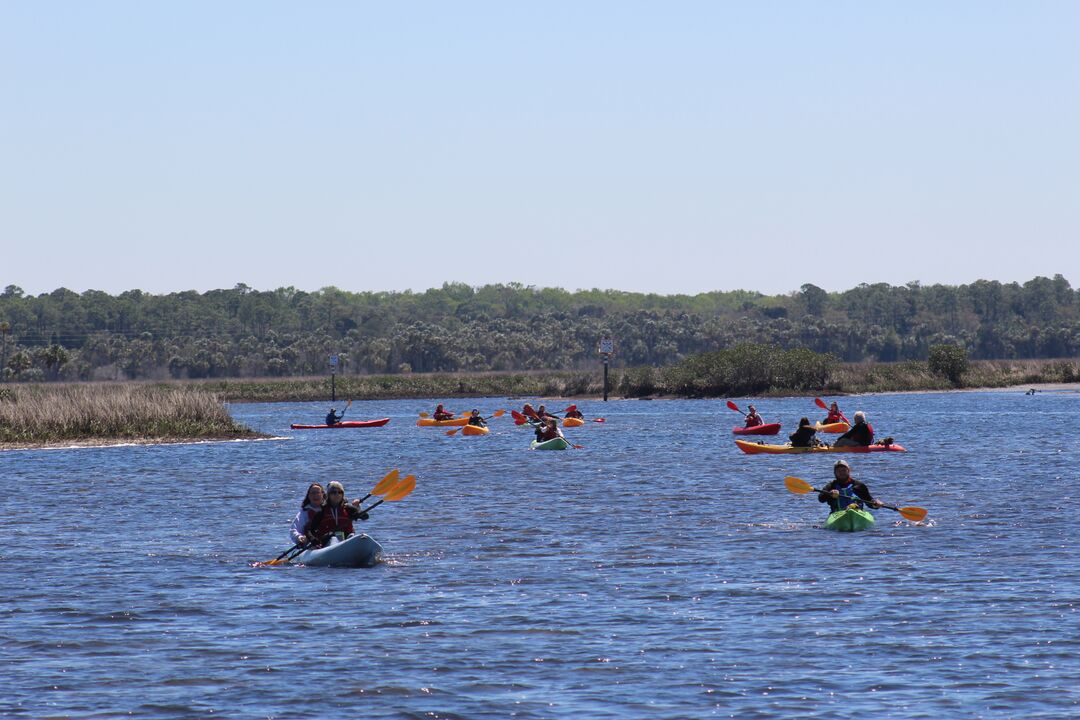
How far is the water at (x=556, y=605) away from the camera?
42.6 ft

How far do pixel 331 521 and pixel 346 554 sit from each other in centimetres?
87

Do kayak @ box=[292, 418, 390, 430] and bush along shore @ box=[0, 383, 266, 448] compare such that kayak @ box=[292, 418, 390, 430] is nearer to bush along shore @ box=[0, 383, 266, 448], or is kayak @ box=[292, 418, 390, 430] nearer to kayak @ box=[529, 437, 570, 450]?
bush along shore @ box=[0, 383, 266, 448]

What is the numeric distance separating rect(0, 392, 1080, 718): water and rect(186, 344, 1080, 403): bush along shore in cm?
5933

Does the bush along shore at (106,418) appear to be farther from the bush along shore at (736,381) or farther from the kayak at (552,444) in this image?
A: the bush along shore at (736,381)

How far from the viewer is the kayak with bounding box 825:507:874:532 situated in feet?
79.3

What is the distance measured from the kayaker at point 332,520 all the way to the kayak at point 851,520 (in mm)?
8212

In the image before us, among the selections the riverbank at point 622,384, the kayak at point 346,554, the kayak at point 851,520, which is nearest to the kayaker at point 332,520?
the kayak at point 346,554

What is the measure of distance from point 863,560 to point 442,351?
14703 centimetres

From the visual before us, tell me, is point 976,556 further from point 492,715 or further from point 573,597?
point 492,715

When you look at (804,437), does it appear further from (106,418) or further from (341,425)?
(341,425)

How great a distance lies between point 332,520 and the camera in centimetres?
2145

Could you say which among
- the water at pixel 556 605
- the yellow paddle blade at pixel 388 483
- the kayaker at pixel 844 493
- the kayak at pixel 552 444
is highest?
the yellow paddle blade at pixel 388 483

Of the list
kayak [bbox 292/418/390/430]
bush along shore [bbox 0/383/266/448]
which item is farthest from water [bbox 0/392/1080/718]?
kayak [bbox 292/418/390/430]

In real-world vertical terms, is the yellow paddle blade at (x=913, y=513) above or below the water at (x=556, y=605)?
above
